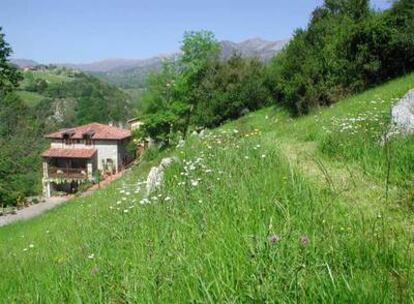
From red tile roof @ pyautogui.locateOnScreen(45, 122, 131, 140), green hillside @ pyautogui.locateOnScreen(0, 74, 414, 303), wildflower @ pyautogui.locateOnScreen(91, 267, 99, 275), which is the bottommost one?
red tile roof @ pyautogui.locateOnScreen(45, 122, 131, 140)

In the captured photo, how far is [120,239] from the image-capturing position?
15.1 ft

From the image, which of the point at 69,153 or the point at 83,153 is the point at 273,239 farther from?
the point at 69,153

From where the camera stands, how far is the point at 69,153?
6241cm

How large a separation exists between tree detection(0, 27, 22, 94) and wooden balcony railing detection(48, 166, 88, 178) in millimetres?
31051

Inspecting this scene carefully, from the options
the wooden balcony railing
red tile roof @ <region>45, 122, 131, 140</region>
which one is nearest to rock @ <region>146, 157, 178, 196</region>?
the wooden balcony railing

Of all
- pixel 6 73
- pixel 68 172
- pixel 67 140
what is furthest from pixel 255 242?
pixel 67 140

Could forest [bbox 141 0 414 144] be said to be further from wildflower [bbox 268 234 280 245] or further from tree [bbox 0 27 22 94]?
wildflower [bbox 268 234 280 245]

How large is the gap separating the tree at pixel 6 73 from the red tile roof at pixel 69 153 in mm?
32911

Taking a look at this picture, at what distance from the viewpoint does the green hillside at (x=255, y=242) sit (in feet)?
8.46

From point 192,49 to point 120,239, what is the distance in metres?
39.0

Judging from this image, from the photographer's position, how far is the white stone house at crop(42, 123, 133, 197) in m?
60.7

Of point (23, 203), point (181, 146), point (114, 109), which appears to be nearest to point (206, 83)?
point (23, 203)

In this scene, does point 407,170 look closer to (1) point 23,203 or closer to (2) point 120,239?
(2) point 120,239

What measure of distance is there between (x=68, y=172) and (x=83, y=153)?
338 centimetres
